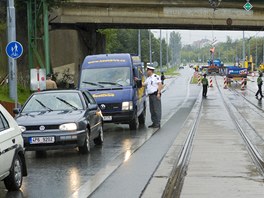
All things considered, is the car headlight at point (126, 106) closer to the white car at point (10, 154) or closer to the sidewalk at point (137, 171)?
the sidewalk at point (137, 171)

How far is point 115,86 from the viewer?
18219mm

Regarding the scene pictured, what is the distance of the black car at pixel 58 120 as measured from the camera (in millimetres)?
12039

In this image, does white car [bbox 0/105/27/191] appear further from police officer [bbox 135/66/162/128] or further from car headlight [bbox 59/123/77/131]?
police officer [bbox 135/66/162/128]

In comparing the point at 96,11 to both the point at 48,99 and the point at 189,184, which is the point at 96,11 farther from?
the point at 189,184

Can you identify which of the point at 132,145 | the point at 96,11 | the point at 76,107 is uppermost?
the point at 96,11

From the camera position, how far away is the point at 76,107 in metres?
13.2

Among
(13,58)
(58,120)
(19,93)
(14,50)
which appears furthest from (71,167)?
(19,93)

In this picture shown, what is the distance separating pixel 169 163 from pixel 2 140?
3755mm

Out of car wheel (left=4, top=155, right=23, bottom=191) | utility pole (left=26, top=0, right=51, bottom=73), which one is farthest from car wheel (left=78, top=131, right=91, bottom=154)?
utility pole (left=26, top=0, right=51, bottom=73)

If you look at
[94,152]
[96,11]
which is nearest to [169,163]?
[94,152]

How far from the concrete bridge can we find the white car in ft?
97.7

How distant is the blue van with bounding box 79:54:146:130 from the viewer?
17641 millimetres

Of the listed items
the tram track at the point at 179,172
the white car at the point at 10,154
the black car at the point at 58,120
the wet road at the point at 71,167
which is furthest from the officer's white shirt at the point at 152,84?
the white car at the point at 10,154

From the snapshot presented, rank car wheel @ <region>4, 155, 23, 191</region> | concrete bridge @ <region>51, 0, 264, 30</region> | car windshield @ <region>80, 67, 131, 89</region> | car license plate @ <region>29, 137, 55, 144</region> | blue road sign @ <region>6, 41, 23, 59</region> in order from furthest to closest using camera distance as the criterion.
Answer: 1. concrete bridge @ <region>51, 0, 264, 30</region>
2. blue road sign @ <region>6, 41, 23, 59</region>
3. car windshield @ <region>80, 67, 131, 89</region>
4. car license plate @ <region>29, 137, 55, 144</region>
5. car wheel @ <region>4, 155, 23, 191</region>
